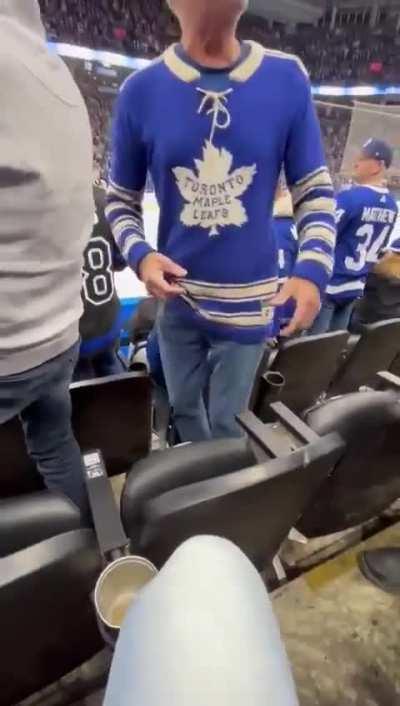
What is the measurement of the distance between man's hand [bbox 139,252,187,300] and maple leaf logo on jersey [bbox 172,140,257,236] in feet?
0.28

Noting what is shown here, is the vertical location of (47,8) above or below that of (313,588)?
above

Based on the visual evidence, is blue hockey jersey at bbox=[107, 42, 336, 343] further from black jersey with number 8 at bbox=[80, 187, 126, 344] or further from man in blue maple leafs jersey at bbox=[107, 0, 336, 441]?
black jersey with number 8 at bbox=[80, 187, 126, 344]

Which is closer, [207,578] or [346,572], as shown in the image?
[207,578]

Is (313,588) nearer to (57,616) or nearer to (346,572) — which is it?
(346,572)

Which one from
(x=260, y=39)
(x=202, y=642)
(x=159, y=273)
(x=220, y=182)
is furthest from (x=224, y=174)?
(x=260, y=39)

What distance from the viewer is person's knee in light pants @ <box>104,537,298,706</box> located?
0.19 m

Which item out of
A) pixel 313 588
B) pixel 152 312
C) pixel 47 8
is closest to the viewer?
pixel 313 588

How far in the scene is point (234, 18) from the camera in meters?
0.78

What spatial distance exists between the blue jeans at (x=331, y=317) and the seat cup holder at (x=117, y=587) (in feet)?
5.14

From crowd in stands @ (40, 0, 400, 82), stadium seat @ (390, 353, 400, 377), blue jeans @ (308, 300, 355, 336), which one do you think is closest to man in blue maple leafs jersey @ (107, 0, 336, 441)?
stadium seat @ (390, 353, 400, 377)

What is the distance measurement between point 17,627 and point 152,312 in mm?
1509

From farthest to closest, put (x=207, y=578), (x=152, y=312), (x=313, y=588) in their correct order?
(x=152, y=312) → (x=313, y=588) → (x=207, y=578)

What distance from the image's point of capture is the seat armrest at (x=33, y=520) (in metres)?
0.50

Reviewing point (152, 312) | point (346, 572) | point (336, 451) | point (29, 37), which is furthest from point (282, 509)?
point (152, 312)
